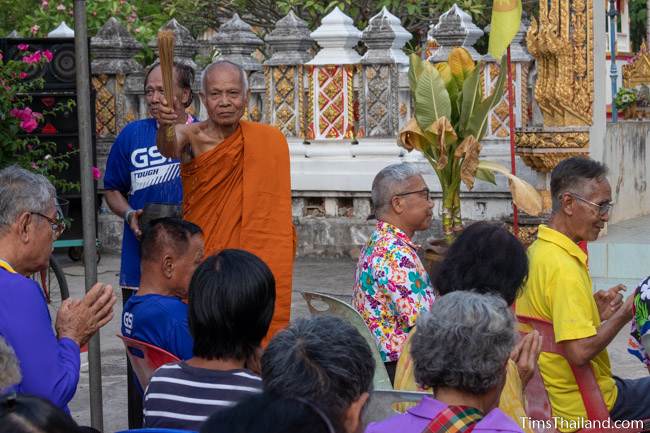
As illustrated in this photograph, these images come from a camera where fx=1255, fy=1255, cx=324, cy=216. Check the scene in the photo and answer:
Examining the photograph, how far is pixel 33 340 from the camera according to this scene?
3633mm

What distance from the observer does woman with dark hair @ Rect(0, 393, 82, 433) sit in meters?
2.44

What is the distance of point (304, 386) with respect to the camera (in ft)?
9.43

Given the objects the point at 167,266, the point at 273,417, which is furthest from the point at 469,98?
the point at 273,417

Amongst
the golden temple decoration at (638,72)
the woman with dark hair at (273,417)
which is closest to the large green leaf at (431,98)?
the woman with dark hair at (273,417)

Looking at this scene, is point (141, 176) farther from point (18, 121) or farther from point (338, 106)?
point (338, 106)

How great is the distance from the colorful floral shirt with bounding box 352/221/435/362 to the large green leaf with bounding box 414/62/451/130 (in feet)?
6.95

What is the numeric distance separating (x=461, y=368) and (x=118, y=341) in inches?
202

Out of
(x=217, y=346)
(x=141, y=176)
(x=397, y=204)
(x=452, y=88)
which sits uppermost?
(x=452, y=88)

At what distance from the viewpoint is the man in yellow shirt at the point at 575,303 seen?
437cm

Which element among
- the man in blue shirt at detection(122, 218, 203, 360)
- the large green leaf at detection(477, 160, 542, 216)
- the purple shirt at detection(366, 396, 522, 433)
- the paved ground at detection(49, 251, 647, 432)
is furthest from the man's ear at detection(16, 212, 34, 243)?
the large green leaf at detection(477, 160, 542, 216)

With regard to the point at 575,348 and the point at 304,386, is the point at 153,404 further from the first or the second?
the point at 575,348

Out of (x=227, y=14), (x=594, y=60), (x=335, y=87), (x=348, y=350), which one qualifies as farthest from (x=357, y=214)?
(x=348, y=350)

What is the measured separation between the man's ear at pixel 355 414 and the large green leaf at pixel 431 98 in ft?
13.6

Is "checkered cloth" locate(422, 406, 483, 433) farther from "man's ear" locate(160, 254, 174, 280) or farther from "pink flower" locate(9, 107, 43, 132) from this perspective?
"pink flower" locate(9, 107, 43, 132)
